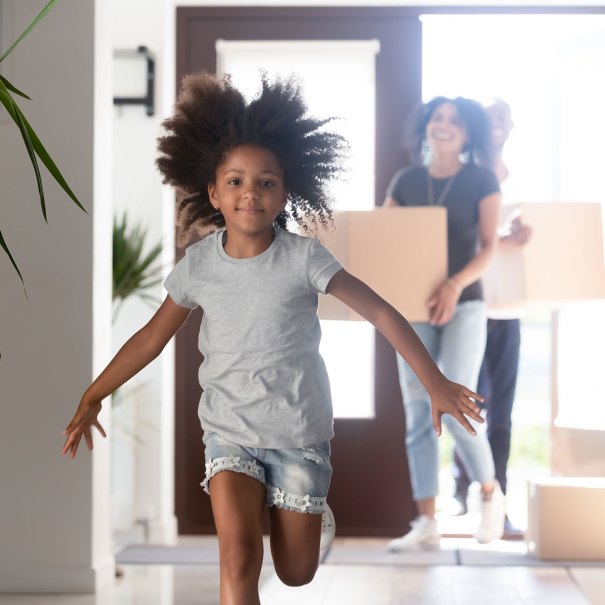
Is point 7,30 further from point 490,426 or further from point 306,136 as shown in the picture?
point 490,426

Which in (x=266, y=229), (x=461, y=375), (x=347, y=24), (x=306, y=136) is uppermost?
(x=347, y=24)

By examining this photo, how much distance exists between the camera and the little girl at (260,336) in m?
2.18

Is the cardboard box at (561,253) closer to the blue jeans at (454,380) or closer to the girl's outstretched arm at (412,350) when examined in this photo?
the blue jeans at (454,380)

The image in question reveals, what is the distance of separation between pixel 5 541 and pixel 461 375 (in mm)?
1513

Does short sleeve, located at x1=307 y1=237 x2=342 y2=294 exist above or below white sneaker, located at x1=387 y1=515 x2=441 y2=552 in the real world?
above

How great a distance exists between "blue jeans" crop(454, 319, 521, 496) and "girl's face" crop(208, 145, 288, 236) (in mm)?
2302

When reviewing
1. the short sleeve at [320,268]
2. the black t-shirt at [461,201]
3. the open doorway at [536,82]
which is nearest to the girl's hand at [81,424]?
the short sleeve at [320,268]

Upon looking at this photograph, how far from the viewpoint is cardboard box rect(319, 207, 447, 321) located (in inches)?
148

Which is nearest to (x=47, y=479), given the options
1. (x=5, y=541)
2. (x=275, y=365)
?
(x=5, y=541)

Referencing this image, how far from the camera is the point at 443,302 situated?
12.3 ft

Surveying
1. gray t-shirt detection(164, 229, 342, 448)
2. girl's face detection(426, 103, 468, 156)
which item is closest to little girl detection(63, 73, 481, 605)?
gray t-shirt detection(164, 229, 342, 448)

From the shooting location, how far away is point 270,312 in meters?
2.22

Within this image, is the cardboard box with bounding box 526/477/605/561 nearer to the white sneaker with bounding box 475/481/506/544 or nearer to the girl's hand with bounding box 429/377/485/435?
the white sneaker with bounding box 475/481/506/544

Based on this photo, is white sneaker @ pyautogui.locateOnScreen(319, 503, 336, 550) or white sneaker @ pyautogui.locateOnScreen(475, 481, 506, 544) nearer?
white sneaker @ pyautogui.locateOnScreen(319, 503, 336, 550)
